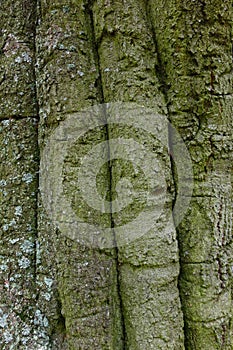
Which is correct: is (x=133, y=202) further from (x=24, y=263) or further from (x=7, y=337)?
(x=7, y=337)

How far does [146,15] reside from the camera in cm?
119

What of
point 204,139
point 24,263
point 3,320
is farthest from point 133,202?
point 3,320

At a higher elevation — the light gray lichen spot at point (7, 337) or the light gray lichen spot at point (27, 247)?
the light gray lichen spot at point (27, 247)

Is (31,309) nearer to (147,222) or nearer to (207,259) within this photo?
(147,222)

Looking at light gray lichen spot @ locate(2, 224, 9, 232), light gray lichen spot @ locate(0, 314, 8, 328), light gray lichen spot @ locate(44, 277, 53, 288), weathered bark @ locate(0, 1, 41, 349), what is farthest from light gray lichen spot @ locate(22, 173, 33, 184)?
light gray lichen spot @ locate(0, 314, 8, 328)

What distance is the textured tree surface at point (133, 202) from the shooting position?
1.12 metres

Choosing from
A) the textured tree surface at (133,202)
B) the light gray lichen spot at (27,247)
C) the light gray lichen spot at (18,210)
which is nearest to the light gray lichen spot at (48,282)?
the textured tree surface at (133,202)

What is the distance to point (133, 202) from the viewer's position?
44.0 inches

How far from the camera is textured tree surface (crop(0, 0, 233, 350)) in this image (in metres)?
1.12

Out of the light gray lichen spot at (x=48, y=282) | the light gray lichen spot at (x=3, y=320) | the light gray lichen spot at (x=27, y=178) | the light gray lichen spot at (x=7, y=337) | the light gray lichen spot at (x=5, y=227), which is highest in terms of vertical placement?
the light gray lichen spot at (x=27, y=178)

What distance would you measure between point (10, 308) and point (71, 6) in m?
0.93

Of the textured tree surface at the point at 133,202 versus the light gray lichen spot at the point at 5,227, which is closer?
the textured tree surface at the point at 133,202

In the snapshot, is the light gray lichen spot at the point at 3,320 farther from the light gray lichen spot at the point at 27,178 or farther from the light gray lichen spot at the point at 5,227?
the light gray lichen spot at the point at 27,178

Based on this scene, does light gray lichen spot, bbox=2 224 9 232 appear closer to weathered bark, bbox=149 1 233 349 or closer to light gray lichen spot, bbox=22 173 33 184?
light gray lichen spot, bbox=22 173 33 184
